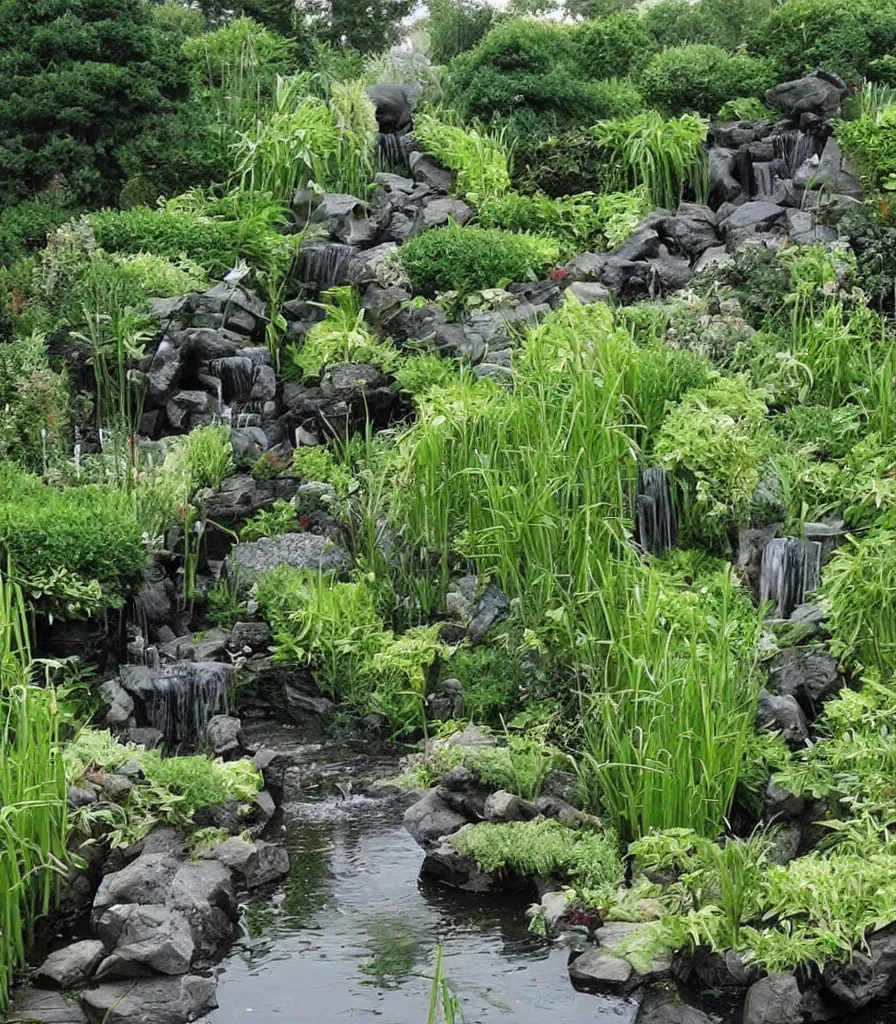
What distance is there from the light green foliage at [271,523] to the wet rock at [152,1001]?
522 cm

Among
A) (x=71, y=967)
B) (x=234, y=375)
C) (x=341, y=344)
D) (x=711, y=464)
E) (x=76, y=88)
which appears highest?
(x=76, y=88)

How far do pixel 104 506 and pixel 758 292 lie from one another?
5920mm

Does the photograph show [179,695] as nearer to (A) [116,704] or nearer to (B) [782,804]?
(A) [116,704]

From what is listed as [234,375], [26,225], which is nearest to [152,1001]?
[234,375]

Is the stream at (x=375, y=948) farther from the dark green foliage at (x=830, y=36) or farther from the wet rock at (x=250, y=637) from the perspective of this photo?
the dark green foliage at (x=830, y=36)

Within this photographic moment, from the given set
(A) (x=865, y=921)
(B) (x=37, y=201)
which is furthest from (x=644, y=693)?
(B) (x=37, y=201)

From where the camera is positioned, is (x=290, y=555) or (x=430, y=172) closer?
(x=290, y=555)

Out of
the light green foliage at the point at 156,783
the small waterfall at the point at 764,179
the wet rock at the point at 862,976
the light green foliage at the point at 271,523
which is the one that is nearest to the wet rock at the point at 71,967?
the light green foliage at the point at 156,783

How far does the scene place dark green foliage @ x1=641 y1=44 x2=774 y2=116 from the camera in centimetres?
1661

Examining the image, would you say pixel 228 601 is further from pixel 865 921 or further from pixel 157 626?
pixel 865 921

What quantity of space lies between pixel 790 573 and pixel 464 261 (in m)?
5.46

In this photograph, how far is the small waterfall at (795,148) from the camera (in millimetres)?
15375

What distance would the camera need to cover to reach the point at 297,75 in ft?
56.2

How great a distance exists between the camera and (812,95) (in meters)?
15.9
